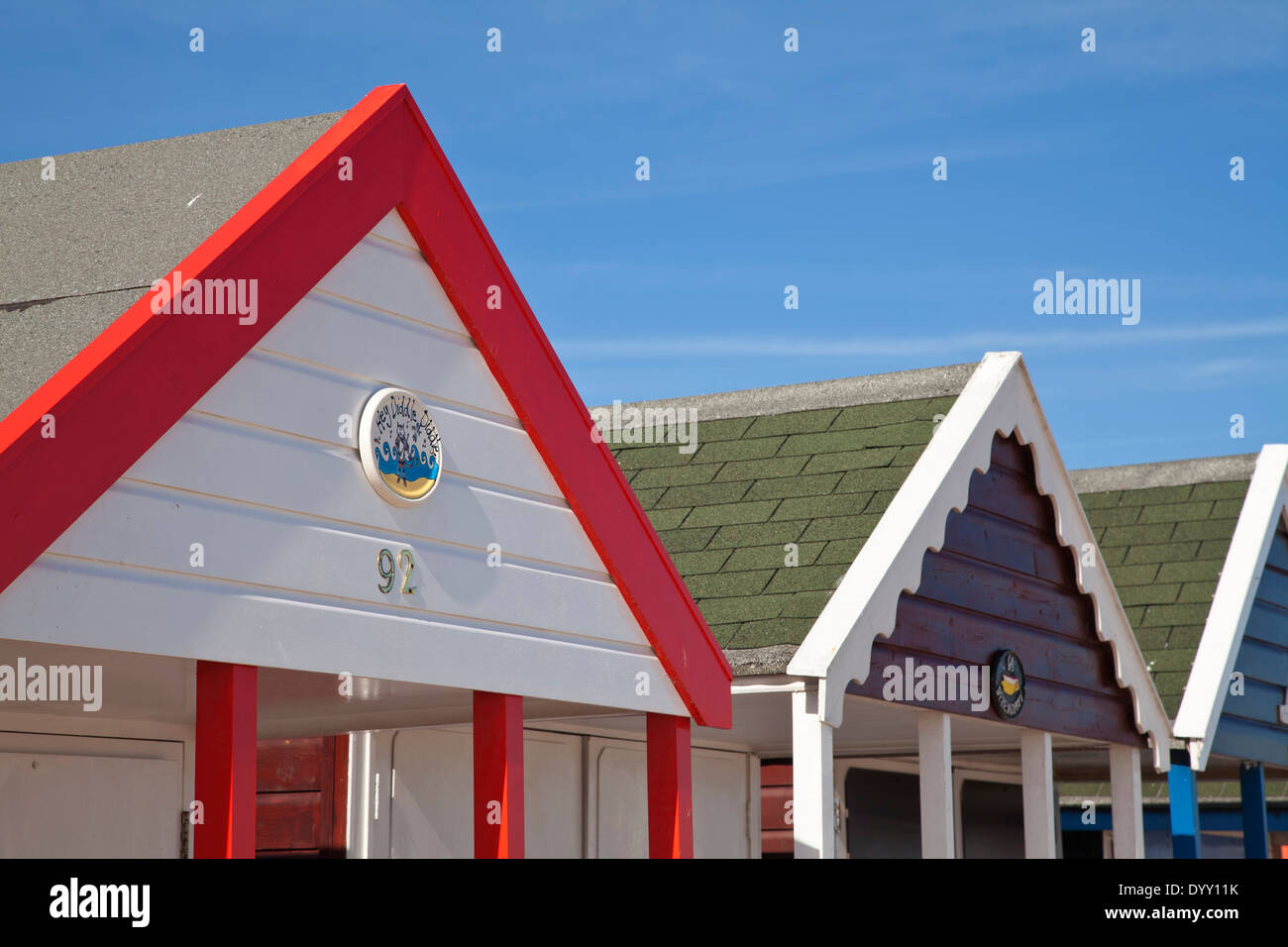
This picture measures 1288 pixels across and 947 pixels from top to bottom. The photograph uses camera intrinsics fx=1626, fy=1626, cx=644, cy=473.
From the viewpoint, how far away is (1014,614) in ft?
39.7

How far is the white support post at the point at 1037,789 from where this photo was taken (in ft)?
41.1

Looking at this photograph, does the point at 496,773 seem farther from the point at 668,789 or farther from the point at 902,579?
the point at 902,579

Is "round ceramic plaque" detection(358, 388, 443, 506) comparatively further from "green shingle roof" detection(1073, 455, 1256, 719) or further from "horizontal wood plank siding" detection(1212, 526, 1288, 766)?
"horizontal wood plank siding" detection(1212, 526, 1288, 766)

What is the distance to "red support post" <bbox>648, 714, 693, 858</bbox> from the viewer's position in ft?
27.8

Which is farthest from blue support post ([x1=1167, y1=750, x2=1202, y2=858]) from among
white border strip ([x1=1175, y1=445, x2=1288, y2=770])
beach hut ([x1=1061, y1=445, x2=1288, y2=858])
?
white border strip ([x1=1175, y1=445, x2=1288, y2=770])

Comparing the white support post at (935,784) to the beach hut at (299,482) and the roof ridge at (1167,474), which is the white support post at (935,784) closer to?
the beach hut at (299,482)

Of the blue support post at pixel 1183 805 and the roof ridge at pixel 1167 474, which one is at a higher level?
the roof ridge at pixel 1167 474

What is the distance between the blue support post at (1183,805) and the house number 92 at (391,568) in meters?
10.2

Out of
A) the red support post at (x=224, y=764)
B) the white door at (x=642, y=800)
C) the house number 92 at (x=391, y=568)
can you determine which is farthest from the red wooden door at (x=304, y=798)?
the red support post at (x=224, y=764)

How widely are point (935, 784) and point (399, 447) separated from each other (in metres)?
5.84

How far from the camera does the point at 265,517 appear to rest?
19.5 ft

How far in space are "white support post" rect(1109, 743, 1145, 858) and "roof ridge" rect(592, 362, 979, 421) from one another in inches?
156
